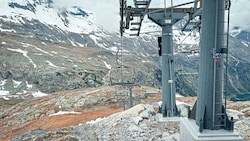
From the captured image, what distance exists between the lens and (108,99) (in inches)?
2069

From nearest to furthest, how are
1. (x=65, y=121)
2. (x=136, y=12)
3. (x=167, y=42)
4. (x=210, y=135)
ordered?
(x=210, y=135)
(x=136, y=12)
(x=167, y=42)
(x=65, y=121)

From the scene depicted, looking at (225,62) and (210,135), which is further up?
(225,62)

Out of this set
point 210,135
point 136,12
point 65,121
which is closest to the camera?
point 210,135

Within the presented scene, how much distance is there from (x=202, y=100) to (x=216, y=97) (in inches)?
17.6

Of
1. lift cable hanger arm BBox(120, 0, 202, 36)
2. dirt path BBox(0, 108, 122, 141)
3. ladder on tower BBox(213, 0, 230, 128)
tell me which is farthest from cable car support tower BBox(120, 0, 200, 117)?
dirt path BBox(0, 108, 122, 141)

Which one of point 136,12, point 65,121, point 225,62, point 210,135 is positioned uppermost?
point 136,12

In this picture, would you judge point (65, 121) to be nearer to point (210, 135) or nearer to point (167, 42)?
point (167, 42)

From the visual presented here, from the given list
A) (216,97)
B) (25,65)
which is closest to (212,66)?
(216,97)

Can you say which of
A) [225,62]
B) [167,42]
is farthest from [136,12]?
[225,62]

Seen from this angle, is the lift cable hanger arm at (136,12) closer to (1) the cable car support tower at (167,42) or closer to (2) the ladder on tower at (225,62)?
(1) the cable car support tower at (167,42)

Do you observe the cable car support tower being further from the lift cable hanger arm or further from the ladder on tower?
the ladder on tower

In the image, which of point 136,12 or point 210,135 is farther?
point 136,12

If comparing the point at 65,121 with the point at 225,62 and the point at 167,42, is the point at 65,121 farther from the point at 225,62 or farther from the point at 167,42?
the point at 225,62

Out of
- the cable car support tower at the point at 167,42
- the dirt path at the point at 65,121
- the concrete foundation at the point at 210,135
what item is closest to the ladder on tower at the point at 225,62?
the concrete foundation at the point at 210,135
